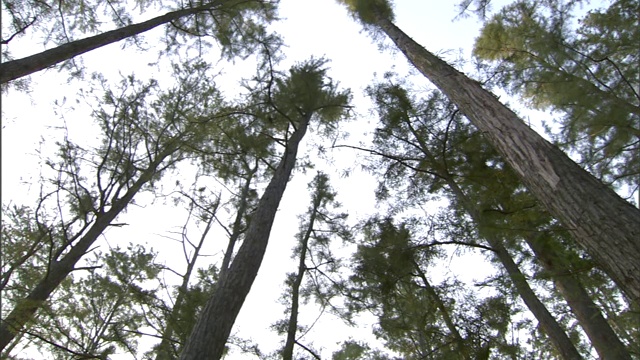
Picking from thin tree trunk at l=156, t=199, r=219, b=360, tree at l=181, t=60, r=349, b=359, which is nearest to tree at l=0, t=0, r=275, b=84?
tree at l=181, t=60, r=349, b=359

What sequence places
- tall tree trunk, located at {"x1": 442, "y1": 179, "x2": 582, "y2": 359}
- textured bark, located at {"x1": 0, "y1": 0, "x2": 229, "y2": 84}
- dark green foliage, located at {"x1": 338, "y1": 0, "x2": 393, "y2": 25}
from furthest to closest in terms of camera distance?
dark green foliage, located at {"x1": 338, "y1": 0, "x2": 393, "y2": 25} < tall tree trunk, located at {"x1": 442, "y1": 179, "x2": 582, "y2": 359} < textured bark, located at {"x1": 0, "y1": 0, "x2": 229, "y2": 84}

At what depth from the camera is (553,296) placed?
758 centimetres

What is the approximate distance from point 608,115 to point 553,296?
3969 millimetres

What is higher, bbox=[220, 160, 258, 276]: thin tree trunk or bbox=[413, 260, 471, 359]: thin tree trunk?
bbox=[220, 160, 258, 276]: thin tree trunk

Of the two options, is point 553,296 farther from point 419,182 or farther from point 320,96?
point 320,96

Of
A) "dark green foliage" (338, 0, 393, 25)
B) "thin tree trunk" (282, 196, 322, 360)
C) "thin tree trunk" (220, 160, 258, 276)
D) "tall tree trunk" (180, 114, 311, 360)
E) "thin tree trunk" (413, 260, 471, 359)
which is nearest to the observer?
"tall tree trunk" (180, 114, 311, 360)

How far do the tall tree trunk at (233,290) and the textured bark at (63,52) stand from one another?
10.2 ft

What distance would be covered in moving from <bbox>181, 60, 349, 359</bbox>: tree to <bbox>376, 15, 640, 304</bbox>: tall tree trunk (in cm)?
295

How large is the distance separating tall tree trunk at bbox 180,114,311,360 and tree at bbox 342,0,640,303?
2997 millimetres

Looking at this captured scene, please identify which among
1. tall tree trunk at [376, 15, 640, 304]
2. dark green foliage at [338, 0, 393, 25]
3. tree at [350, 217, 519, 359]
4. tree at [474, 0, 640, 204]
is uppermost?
dark green foliage at [338, 0, 393, 25]

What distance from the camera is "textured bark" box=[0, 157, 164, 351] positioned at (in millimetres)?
4648

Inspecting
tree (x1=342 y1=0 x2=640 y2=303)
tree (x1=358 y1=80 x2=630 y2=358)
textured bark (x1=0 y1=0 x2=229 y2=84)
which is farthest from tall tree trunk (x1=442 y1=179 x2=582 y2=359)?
textured bark (x1=0 y1=0 x2=229 y2=84)

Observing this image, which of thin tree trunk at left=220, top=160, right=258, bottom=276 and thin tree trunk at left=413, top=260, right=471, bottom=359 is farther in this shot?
thin tree trunk at left=220, top=160, right=258, bottom=276

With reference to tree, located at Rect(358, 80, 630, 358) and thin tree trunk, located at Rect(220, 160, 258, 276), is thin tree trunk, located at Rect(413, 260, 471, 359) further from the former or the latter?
thin tree trunk, located at Rect(220, 160, 258, 276)
